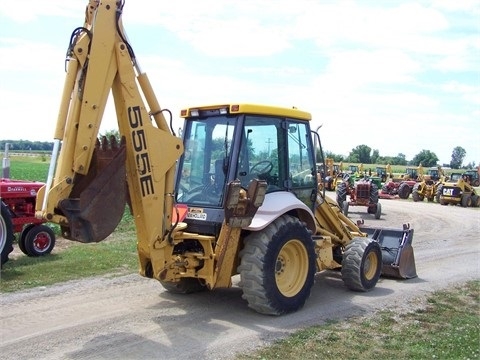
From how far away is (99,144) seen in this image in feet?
17.8

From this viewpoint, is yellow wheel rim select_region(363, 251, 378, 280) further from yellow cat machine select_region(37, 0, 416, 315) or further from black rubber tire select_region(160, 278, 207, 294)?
black rubber tire select_region(160, 278, 207, 294)

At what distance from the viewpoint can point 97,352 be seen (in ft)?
16.6

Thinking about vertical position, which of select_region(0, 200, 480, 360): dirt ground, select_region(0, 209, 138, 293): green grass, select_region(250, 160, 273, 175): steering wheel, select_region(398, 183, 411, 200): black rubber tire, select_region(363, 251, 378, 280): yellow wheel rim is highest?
select_region(250, 160, 273, 175): steering wheel

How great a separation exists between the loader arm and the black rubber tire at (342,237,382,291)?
3262 mm

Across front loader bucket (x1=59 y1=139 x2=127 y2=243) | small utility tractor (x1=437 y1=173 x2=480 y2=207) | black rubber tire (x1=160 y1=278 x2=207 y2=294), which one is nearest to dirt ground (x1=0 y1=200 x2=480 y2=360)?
black rubber tire (x1=160 y1=278 x2=207 y2=294)

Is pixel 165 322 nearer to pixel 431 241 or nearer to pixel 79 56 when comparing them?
pixel 79 56

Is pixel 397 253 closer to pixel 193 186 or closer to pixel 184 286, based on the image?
pixel 184 286

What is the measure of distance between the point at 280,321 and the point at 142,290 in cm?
214

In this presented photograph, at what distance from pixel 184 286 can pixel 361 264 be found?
2.51 meters

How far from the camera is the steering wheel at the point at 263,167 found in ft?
22.0

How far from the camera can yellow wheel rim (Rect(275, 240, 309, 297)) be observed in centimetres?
659

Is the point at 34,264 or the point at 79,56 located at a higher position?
the point at 79,56

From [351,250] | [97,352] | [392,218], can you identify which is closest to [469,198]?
[392,218]

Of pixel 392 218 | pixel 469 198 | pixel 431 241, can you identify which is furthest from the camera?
pixel 469 198
